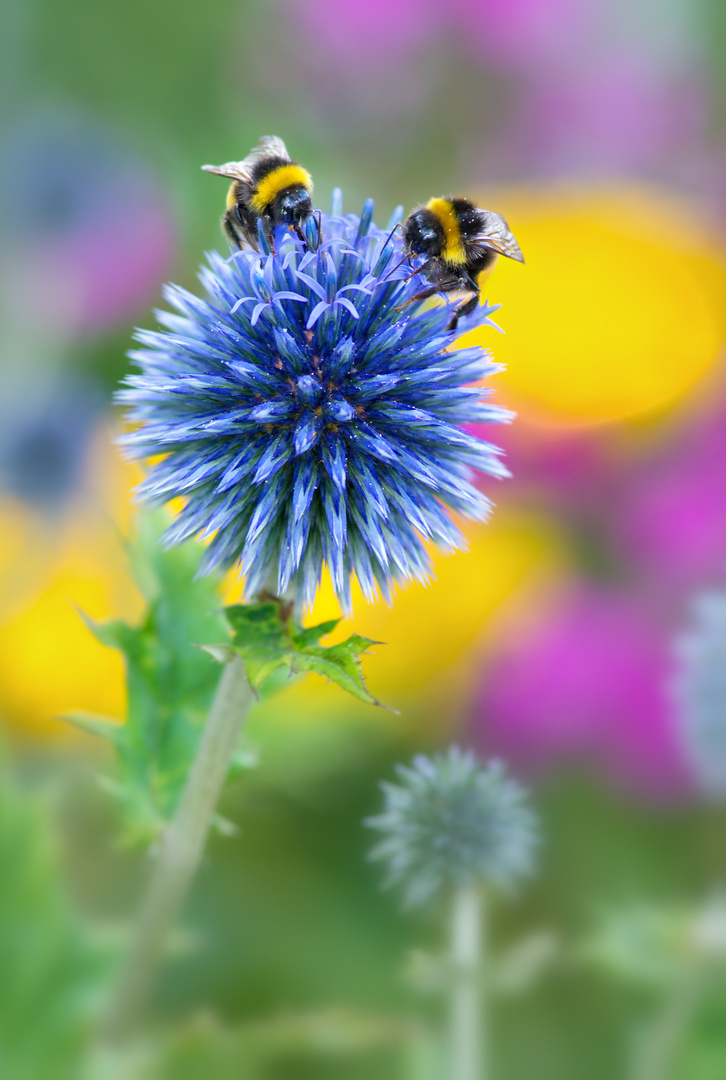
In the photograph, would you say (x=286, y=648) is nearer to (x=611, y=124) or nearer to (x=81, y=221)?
(x=81, y=221)

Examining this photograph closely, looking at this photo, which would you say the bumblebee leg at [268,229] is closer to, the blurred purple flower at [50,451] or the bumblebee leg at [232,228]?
the bumblebee leg at [232,228]

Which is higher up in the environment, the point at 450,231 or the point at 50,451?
the point at 50,451

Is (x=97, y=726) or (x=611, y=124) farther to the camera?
(x=611, y=124)

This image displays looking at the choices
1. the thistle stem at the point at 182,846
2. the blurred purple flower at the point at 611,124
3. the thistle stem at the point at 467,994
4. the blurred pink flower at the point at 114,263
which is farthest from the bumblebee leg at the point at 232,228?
the blurred purple flower at the point at 611,124

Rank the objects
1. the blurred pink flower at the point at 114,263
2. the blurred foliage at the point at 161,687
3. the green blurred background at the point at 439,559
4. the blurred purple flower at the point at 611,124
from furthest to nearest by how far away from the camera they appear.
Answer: the blurred purple flower at the point at 611,124 → the blurred pink flower at the point at 114,263 → the green blurred background at the point at 439,559 → the blurred foliage at the point at 161,687

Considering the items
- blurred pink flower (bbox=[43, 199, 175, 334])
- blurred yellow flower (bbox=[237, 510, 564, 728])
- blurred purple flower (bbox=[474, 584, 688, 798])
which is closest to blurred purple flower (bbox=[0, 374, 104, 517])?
blurred pink flower (bbox=[43, 199, 175, 334])

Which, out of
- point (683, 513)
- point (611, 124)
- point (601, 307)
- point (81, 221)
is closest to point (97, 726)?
point (683, 513)

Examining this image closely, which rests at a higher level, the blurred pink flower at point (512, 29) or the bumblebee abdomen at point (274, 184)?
the blurred pink flower at point (512, 29)
